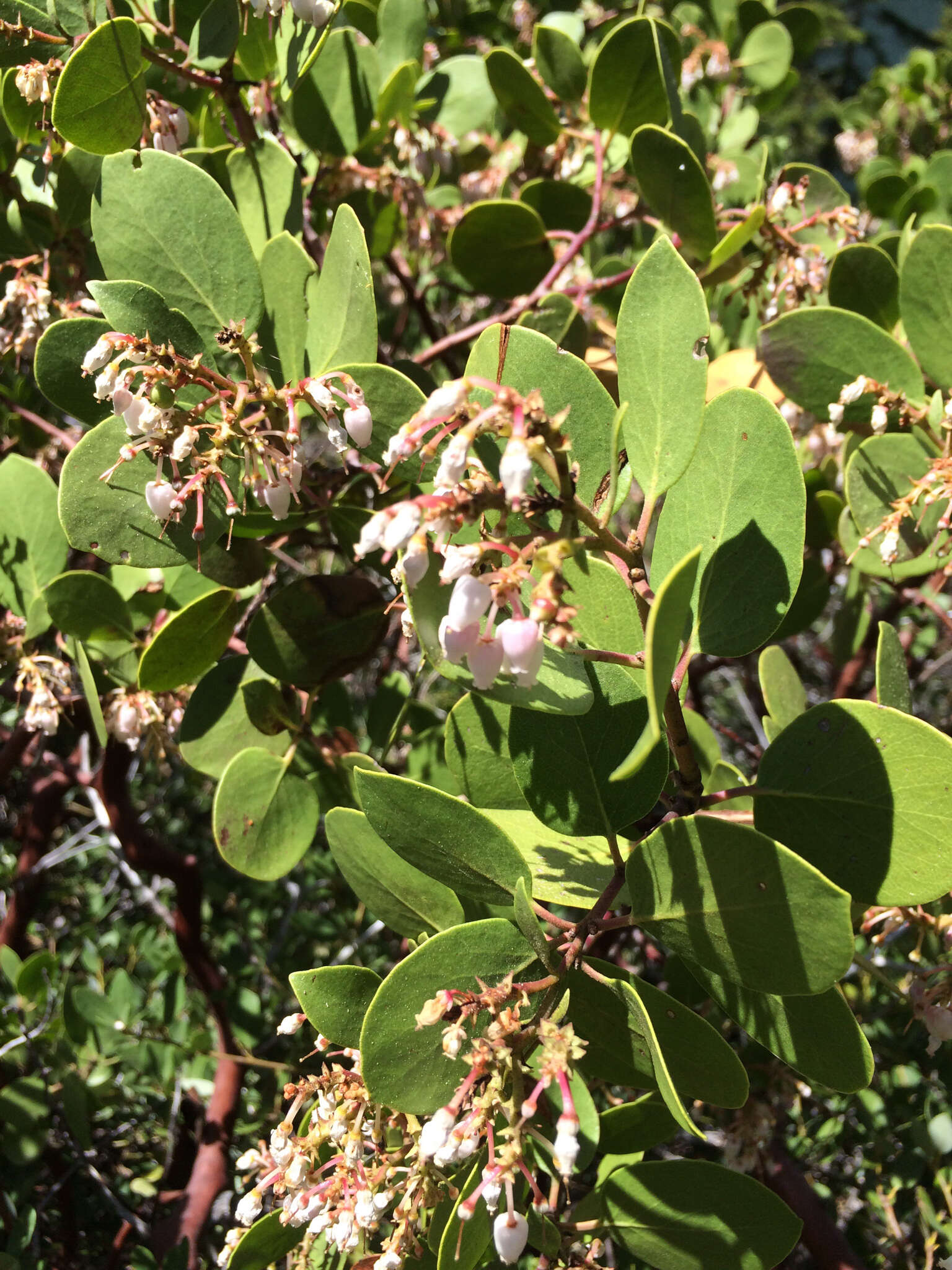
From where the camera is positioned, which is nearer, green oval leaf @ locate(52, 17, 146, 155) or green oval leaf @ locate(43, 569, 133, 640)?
green oval leaf @ locate(52, 17, 146, 155)

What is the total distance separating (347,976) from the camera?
3.43 feet

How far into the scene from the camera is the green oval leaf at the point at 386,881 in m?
1.05

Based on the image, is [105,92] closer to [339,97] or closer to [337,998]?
[339,97]

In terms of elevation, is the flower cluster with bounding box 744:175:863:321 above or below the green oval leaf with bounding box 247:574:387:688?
above

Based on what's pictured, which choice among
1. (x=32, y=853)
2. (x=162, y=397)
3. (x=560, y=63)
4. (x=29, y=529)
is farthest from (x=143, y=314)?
(x=32, y=853)

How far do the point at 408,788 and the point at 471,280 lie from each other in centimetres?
129

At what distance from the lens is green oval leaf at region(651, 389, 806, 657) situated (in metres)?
0.89

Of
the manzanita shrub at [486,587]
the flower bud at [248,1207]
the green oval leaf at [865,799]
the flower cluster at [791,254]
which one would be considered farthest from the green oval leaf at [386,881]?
the flower cluster at [791,254]

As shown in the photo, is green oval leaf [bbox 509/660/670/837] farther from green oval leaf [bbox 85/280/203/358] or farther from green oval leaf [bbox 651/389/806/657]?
green oval leaf [bbox 85/280/203/358]

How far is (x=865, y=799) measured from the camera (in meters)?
0.90

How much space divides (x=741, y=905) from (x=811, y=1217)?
1.22 meters

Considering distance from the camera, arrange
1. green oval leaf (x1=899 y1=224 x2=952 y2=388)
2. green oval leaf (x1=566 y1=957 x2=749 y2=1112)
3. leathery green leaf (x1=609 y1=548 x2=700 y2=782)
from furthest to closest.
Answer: green oval leaf (x1=899 y1=224 x2=952 y2=388)
green oval leaf (x1=566 y1=957 x2=749 y2=1112)
leathery green leaf (x1=609 y1=548 x2=700 y2=782)

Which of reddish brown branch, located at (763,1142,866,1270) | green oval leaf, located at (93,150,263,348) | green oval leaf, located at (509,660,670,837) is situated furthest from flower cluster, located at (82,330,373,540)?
reddish brown branch, located at (763,1142,866,1270)

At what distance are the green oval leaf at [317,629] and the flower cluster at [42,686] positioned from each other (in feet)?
1.27
